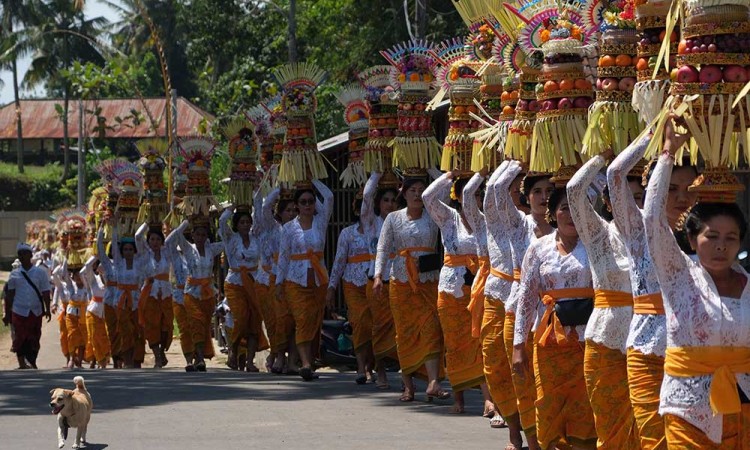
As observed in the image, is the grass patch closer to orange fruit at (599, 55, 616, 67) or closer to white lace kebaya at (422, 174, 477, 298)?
white lace kebaya at (422, 174, 477, 298)

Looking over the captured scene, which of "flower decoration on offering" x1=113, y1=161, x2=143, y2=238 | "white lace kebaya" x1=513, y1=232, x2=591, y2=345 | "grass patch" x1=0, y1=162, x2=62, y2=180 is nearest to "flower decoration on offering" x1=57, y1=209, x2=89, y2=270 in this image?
"flower decoration on offering" x1=113, y1=161, x2=143, y2=238

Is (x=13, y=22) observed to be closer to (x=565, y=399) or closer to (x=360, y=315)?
(x=360, y=315)

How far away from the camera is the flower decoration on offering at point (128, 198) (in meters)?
19.3

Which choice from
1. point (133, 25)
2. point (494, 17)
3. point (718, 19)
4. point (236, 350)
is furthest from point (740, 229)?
point (133, 25)

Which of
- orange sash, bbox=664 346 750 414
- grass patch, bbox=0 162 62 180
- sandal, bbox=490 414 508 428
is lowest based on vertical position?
sandal, bbox=490 414 508 428

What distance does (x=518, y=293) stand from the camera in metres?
8.03

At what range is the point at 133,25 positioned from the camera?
232 feet

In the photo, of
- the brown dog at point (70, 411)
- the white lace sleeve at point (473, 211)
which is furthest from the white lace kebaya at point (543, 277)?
the brown dog at point (70, 411)

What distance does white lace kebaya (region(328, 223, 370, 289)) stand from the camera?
1378cm

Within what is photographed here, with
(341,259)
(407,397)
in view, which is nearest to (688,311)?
(407,397)

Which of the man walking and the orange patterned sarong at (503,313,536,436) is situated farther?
the man walking

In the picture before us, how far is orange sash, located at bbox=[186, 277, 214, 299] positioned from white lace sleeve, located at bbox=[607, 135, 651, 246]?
11269 mm

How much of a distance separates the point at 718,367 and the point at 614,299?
139 centimetres

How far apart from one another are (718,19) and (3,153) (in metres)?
75.2
